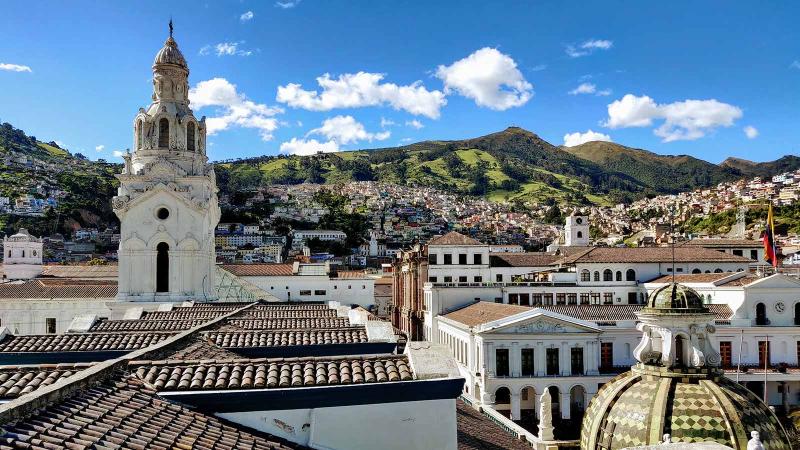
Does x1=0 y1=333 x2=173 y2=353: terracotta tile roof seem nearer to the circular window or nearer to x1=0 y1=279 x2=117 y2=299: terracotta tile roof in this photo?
the circular window

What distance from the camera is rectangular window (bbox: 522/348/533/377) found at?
3581 cm

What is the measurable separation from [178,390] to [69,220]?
14083 cm

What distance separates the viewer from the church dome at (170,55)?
89.1ft

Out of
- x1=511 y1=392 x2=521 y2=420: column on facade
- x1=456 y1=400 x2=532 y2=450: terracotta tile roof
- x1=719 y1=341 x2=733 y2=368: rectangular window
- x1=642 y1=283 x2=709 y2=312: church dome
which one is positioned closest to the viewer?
x1=642 y1=283 x2=709 y2=312: church dome

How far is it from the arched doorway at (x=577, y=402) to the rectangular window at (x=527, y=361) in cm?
260

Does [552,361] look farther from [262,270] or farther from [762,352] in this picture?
[262,270]

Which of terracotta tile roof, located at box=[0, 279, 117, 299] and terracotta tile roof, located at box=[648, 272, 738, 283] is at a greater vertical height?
terracotta tile roof, located at box=[0, 279, 117, 299]

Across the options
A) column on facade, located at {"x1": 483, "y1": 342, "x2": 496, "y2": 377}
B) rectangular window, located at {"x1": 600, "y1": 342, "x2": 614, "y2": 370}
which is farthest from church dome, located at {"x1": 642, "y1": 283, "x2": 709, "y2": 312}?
rectangular window, located at {"x1": 600, "y1": 342, "x2": 614, "y2": 370}

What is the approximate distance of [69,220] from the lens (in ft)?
433

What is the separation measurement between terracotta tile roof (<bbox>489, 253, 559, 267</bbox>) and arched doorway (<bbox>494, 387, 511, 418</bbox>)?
1567 cm

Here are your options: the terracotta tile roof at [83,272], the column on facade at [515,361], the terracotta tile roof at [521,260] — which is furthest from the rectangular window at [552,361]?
the terracotta tile roof at [83,272]

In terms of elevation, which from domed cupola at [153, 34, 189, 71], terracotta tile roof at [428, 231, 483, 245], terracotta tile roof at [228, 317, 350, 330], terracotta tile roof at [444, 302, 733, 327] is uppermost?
domed cupola at [153, 34, 189, 71]

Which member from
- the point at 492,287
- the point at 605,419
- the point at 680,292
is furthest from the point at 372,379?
the point at 492,287

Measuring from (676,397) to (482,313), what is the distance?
2958cm
